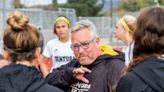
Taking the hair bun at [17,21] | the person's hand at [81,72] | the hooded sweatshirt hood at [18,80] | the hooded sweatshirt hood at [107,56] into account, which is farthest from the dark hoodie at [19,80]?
the hooded sweatshirt hood at [107,56]

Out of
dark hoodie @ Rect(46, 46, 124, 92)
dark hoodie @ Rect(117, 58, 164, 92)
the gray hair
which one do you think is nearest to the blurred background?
the gray hair

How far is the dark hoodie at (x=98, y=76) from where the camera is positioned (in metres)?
3.48

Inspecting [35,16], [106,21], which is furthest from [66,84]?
[106,21]

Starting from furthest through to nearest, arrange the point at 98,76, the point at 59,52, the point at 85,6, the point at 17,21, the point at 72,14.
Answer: the point at 85,6, the point at 72,14, the point at 59,52, the point at 98,76, the point at 17,21

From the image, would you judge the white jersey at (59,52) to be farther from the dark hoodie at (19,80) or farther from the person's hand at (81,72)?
the dark hoodie at (19,80)

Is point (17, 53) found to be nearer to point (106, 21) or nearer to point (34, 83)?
point (34, 83)

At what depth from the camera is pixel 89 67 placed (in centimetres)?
362

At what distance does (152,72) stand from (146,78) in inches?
2.1

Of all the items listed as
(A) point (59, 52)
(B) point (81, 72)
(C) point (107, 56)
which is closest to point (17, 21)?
(B) point (81, 72)

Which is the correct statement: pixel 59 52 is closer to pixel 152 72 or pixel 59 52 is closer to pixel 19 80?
pixel 19 80

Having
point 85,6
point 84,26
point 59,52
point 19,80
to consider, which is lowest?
point 85,6

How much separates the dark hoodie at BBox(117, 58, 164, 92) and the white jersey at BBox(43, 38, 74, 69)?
416 centimetres

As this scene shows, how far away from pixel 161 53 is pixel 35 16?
15351 millimetres

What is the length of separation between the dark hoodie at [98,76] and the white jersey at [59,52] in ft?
10.3
